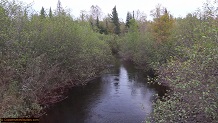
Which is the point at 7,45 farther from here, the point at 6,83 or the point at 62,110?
the point at 62,110

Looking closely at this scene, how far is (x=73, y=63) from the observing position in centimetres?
2709

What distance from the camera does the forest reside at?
873 cm

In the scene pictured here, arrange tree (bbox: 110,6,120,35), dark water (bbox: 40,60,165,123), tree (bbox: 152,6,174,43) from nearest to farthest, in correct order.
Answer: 1. dark water (bbox: 40,60,165,123)
2. tree (bbox: 152,6,174,43)
3. tree (bbox: 110,6,120,35)

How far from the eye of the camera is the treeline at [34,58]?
1677cm

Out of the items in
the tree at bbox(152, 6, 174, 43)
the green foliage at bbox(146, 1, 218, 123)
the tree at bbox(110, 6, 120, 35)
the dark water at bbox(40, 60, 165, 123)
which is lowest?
the dark water at bbox(40, 60, 165, 123)

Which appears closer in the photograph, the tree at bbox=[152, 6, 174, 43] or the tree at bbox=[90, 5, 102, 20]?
the tree at bbox=[152, 6, 174, 43]

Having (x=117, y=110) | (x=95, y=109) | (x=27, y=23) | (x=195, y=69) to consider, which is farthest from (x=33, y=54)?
(x=195, y=69)

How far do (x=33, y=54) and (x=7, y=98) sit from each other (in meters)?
5.45

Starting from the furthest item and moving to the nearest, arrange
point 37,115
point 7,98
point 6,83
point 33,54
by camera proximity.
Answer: point 33,54
point 37,115
point 6,83
point 7,98

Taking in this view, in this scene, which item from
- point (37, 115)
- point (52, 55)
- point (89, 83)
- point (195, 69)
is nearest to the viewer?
point (195, 69)

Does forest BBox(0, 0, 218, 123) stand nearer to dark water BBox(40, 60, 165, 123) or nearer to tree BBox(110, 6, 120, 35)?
dark water BBox(40, 60, 165, 123)

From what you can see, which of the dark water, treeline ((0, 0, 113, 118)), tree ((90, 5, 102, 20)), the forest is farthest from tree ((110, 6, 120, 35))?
treeline ((0, 0, 113, 118))

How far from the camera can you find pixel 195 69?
902 cm


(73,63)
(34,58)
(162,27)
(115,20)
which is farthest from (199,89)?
(115,20)
